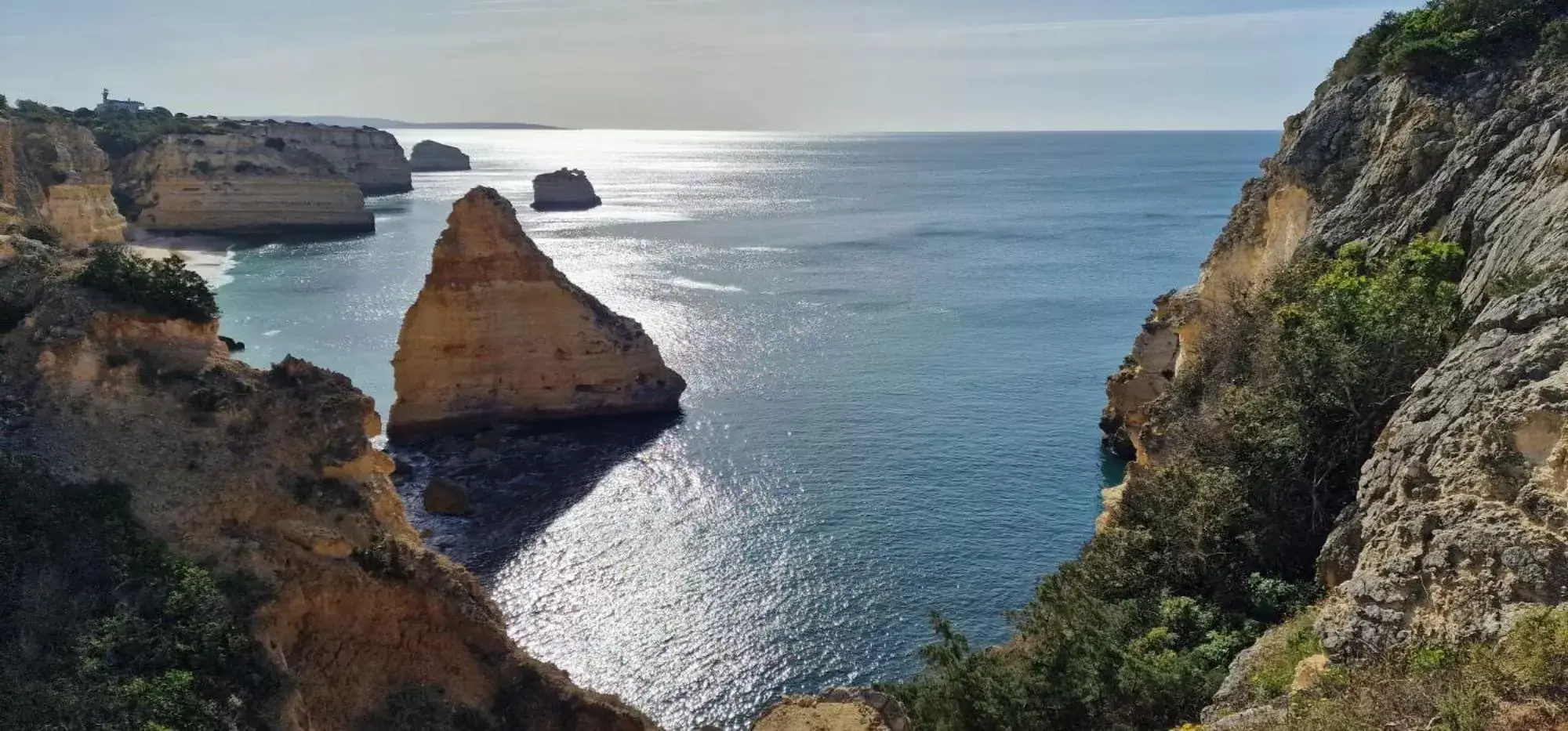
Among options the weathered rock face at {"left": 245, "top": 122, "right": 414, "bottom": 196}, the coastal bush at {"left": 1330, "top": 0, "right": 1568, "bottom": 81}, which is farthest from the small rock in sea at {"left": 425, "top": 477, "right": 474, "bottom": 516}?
the weathered rock face at {"left": 245, "top": 122, "right": 414, "bottom": 196}

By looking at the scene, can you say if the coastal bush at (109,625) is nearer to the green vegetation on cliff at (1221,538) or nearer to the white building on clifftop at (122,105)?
the green vegetation on cliff at (1221,538)

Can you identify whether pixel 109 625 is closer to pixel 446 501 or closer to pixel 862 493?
pixel 446 501

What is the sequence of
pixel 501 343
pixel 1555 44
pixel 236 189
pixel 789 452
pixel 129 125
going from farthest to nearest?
1. pixel 129 125
2. pixel 236 189
3. pixel 501 343
4. pixel 789 452
5. pixel 1555 44

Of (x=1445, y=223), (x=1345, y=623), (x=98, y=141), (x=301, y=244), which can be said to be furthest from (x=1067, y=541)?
(x=98, y=141)

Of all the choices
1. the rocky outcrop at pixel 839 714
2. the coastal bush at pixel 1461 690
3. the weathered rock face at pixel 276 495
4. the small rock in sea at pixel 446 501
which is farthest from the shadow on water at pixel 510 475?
the coastal bush at pixel 1461 690

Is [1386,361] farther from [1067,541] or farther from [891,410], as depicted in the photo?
[891,410]

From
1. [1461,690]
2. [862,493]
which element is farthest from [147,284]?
[862,493]
